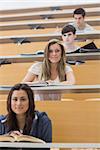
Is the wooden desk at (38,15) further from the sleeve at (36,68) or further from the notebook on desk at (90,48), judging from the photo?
the sleeve at (36,68)

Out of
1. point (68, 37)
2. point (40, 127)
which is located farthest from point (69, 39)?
point (40, 127)

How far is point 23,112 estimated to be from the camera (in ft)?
2.46

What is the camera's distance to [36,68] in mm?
845

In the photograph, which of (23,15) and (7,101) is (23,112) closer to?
(7,101)

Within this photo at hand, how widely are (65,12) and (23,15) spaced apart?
0.60ft

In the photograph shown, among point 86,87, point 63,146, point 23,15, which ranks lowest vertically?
point 63,146

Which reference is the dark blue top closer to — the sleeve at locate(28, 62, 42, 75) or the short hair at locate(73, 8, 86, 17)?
the sleeve at locate(28, 62, 42, 75)

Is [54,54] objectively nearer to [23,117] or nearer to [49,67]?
[49,67]

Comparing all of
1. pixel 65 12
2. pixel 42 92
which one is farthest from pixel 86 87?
pixel 65 12

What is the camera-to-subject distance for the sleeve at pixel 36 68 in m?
0.84

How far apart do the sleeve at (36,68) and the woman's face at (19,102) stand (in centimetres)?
10

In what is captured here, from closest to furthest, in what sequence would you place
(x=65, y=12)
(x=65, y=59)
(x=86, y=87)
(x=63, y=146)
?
(x=63, y=146) < (x=86, y=87) < (x=65, y=59) < (x=65, y=12)

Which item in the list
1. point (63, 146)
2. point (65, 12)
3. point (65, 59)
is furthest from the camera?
point (65, 12)

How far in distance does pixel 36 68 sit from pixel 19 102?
0.14m
